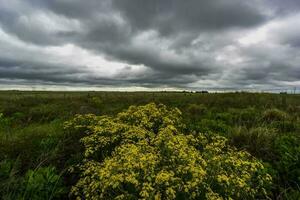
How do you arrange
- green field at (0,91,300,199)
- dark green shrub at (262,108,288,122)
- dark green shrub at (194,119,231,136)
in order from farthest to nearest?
dark green shrub at (262,108,288,122) → dark green shrub at (194,119,231,136) → green field at (0,91,300,199)

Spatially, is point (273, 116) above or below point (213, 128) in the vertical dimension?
above

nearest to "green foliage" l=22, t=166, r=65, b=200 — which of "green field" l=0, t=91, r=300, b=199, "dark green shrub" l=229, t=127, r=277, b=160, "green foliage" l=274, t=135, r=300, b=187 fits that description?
"green field" l=0, t=91, r=300, b=199

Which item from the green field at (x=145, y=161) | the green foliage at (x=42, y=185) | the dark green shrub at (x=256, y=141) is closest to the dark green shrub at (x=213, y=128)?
the green field at (x=145, y=161)

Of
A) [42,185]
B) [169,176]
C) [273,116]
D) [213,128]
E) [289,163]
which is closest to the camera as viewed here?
[169,176]

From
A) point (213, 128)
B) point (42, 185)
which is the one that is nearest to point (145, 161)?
point (42, 185)

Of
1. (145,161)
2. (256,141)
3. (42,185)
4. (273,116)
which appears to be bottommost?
(42,185)

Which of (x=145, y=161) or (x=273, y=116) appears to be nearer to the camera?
(x=145, y=161)

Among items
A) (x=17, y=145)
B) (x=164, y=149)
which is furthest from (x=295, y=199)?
(x=17, y=145)

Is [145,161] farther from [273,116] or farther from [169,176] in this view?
[273,116]

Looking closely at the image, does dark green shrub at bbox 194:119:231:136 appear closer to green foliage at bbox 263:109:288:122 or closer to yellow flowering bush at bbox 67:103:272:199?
green foliage at bbox 263:109:288:122

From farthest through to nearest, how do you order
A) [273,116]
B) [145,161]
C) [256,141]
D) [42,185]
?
[273,116]
[256,141]
[42,185]
[145,161]

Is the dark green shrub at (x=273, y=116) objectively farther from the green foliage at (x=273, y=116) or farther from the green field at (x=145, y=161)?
the green field at (x=145, y=161)

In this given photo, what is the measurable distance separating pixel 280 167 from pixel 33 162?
510cm

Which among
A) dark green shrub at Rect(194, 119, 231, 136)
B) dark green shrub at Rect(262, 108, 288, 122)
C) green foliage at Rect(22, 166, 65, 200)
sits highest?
dark green shrub at Rect(262, 108, 288, 122)
